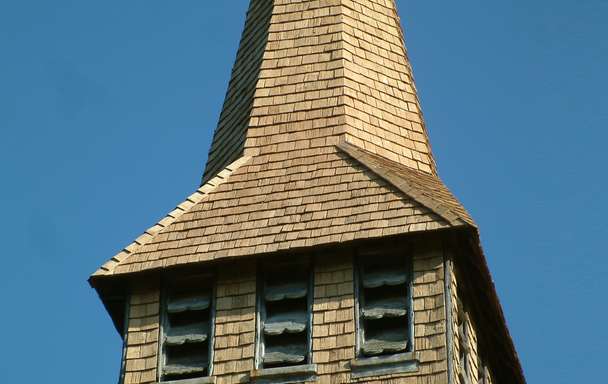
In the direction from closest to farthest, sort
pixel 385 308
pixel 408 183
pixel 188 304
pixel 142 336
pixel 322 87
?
pixel 385 308 → pixel 142 336 → pixel 188 304 → pixel 408 183 → pixel 322 87

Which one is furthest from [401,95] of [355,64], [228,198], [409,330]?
[409,330]

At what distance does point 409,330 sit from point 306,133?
451cm

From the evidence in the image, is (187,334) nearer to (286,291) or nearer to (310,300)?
(286,291)

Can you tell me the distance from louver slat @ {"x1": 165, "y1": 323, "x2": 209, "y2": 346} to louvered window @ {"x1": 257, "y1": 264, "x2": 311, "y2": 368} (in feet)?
2.96

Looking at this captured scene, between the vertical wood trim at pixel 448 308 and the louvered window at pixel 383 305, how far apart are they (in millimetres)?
532

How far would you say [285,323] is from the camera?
1050 inches

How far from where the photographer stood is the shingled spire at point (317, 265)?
1032 inches

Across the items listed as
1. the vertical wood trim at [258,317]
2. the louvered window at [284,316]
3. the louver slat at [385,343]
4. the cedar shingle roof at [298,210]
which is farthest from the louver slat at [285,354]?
the cedar shingle roof at [298,210]

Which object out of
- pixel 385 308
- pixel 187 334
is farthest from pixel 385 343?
pixel 187 334

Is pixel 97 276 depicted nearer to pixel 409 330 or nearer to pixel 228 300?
pixel 228 300

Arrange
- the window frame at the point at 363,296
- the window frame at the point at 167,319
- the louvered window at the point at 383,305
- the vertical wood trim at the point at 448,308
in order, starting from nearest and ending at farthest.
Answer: the vertical wood trim at the point at 448,308 < the window frame at the point at 363,296 < the louvered window at the point at 383,305 < the window frame at the point at 167,319

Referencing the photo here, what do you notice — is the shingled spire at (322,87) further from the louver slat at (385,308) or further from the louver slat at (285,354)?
the louver slat at (285,354)

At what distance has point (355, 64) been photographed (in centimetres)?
3064

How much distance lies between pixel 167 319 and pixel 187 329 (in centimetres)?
36
